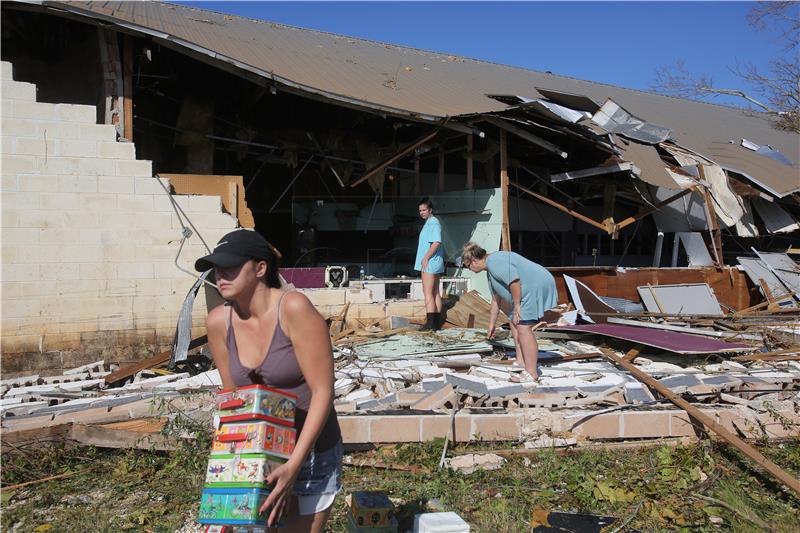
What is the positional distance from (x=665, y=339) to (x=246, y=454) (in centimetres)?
660

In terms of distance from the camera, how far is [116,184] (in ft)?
26.4

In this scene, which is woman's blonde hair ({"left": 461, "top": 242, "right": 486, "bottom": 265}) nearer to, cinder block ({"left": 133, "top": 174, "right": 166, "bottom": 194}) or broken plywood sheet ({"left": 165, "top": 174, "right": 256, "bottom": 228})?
broken plywood sheet ({"left": 165, "top": 174, "right": 256, "bottom": 228})

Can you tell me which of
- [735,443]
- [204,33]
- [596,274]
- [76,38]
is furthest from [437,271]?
[76,38]

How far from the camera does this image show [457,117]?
9859mm

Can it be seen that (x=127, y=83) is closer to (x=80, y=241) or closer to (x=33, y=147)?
(x=33, y=147)

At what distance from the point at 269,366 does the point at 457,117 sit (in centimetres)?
802

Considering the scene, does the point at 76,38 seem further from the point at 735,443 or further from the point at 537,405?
the point at 735,443

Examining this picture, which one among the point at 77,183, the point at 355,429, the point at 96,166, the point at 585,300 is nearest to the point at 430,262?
the point at 585,300

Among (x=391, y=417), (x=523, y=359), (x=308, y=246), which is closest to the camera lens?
(x=391, y=417)

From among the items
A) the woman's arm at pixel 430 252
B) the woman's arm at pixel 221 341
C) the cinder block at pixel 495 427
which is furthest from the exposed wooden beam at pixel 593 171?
the woman's arm at pixel 221 341

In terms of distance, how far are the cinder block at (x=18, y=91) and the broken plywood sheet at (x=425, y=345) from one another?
16.8ft

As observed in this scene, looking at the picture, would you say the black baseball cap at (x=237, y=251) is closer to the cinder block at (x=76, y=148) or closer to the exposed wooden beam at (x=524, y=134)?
the cinder block at (x=76, y=148)

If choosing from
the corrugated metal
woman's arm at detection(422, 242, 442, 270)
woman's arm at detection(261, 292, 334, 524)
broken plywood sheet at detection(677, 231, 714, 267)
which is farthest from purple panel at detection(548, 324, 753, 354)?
woman's arm at detection(261, 292, 334, 524)

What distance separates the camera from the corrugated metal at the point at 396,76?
955 cm
